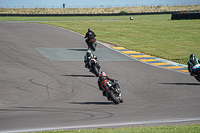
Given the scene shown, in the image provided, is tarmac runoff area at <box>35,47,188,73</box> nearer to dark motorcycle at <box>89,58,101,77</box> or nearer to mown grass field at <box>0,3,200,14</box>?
dark motorcycle at <box>89,58,101,77</box>

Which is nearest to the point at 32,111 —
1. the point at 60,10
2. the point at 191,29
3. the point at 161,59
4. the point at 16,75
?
the point at 16,75

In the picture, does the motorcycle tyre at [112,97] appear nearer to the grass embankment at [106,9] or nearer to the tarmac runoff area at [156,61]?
the tarmac runoff area at [156,61]

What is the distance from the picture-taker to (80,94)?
1303 centimetres

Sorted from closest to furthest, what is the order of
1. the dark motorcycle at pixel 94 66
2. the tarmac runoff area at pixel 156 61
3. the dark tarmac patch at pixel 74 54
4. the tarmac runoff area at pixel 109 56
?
the dark motorcycle at pixel 94 66 < the tarmac runoff area at pixel 156 61 < the tarmac runoff area at pixel 109 56 < the dark tarmac patch at pixel 74 54

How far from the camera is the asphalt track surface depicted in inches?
368

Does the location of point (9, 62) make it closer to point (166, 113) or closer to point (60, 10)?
point (166, 113)

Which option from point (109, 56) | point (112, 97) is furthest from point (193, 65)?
point (109, 56)

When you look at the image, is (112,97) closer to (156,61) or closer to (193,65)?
(193,65)

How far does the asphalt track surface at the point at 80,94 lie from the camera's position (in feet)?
30.7

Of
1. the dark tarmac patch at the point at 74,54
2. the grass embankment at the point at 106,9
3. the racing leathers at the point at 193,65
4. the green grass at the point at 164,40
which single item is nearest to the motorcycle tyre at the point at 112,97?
the racing leathers at the point at 193,65

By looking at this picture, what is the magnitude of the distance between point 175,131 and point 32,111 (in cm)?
492

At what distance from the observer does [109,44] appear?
30719 millimetres

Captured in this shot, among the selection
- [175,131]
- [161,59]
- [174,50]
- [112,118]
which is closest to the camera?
[175,131]

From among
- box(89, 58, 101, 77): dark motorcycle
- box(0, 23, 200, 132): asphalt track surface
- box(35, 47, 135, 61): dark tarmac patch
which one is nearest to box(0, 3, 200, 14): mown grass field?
box(35, 47, 135, 61): dark tarmac patch
